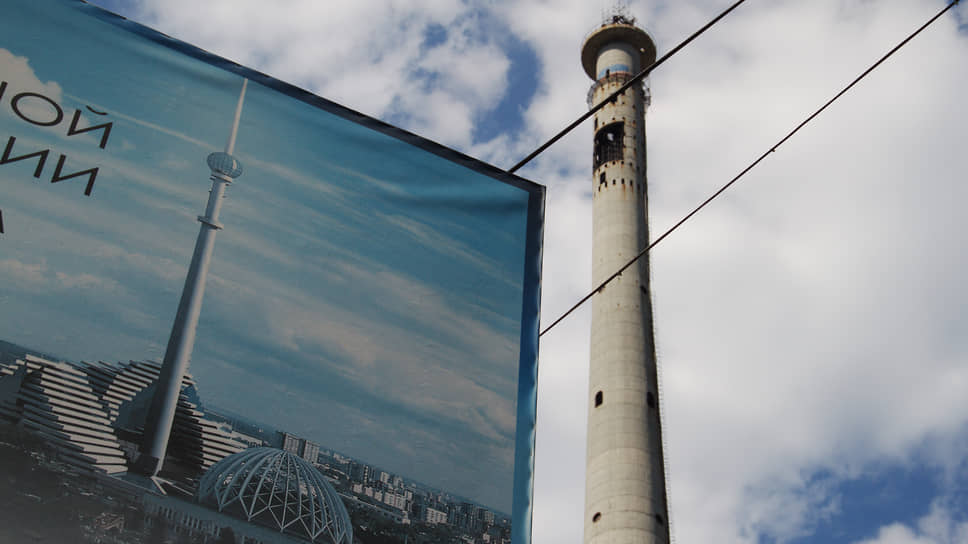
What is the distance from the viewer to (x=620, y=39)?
45.1m

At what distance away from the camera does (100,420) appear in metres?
7.15

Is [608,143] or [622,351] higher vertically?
[608,143]

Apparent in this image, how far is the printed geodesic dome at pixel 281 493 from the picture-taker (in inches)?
289

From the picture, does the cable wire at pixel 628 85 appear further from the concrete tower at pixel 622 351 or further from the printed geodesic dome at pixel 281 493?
the concrete tower at pixel 622 351

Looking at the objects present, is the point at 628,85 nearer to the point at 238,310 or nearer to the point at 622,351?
the point at 238,310

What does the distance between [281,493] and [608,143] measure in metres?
33.8

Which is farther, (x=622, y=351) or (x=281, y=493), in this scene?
(x=622, y=351)

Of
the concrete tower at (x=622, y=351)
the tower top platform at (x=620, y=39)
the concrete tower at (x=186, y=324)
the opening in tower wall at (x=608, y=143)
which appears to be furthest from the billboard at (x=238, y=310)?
the tower top platform at (x=620, y=39)

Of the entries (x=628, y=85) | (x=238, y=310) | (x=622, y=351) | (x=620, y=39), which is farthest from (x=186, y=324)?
(x=620, y=39)

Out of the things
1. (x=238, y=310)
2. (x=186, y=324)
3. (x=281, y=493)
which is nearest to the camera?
(x=281, y=493)

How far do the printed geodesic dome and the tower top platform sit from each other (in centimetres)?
4018

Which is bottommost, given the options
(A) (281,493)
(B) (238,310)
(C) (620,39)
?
(A) (281,493)

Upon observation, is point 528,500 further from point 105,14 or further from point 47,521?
point 105,14

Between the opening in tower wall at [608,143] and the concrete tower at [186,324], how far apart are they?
104 ft
